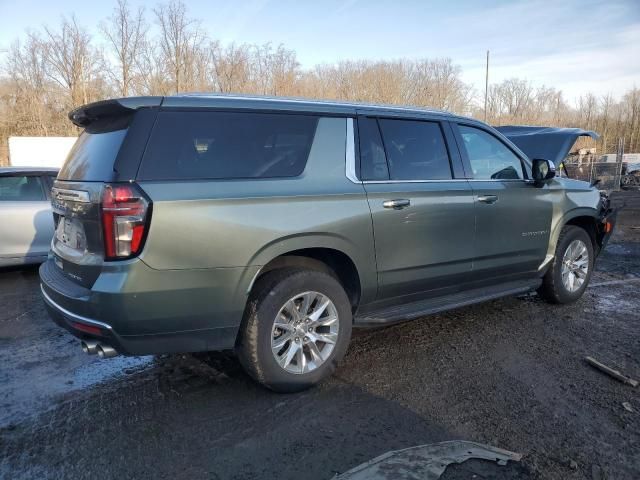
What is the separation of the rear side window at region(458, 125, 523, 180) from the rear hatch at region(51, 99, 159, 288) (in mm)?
2782

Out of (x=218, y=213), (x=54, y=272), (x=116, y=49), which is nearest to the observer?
(x=218, y=213)

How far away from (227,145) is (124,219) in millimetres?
769

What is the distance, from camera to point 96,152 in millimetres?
2953

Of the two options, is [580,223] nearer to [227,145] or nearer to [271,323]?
[271,323]

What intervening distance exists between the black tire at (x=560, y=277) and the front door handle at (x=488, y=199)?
1172 mm

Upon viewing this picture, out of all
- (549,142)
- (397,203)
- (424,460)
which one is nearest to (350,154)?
(397,203)

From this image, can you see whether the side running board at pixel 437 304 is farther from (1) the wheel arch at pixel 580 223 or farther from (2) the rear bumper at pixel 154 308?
(2) the rear bumper at pixel 154 308

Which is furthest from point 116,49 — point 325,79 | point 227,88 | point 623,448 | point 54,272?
point 623,448

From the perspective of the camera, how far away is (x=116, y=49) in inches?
1267

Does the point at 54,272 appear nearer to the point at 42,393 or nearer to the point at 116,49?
the point at 42,393

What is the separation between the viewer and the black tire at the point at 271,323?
3049mm

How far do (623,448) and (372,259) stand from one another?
5.97 feet

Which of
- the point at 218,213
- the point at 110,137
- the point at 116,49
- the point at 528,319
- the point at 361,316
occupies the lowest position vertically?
the point at 528,319

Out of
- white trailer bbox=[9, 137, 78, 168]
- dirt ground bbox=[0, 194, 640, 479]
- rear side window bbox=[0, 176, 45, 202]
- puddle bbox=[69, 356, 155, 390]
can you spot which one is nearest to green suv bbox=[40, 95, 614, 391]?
dirt ground bbox=[0, 194, 640, 479]
